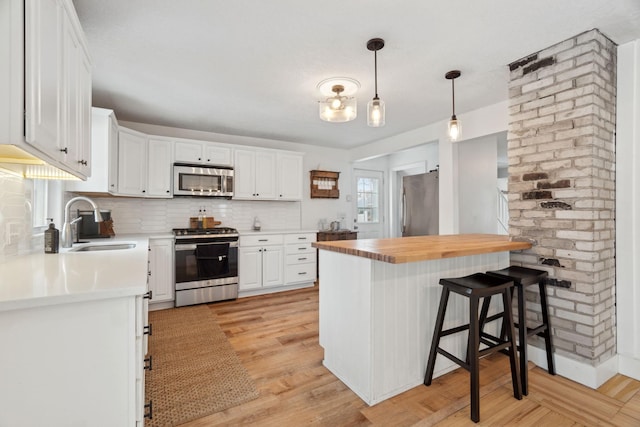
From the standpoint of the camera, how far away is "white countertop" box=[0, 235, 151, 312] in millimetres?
1038

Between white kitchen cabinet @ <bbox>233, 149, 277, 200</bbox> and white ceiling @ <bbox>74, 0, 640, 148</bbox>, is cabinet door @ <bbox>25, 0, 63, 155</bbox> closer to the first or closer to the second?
white ceiling @ <bbox>74, 0, 640, 148</bbox>

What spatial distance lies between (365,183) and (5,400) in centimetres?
591

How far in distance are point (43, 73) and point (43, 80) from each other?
28 millimetres

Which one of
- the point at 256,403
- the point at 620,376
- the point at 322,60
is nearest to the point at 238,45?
the point at 322,60

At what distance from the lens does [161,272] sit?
12.0 feet

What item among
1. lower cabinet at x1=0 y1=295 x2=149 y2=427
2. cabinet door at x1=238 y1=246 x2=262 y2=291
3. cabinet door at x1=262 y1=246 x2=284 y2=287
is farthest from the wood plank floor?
cabinet door at x1=262 y1=246 x2=284 y2=287

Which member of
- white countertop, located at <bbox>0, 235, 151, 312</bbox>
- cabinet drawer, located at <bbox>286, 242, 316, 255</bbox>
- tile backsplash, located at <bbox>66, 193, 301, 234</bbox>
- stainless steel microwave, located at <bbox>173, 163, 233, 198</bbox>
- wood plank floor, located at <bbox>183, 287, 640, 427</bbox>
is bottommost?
wood plank floor, located at <bbox>183, 287, 640, 427</bbox>

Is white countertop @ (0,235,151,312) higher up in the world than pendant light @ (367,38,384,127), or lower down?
lower down

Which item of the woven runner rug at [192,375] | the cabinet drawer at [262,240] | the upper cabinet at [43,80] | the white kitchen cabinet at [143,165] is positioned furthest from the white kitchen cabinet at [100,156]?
the cabinet drawer at [262,240]

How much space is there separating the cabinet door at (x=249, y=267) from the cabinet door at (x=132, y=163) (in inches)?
59.7

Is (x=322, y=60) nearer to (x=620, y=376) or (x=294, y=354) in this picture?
(x=294, y=354)

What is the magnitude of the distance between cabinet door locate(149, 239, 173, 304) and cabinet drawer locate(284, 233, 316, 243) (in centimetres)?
160

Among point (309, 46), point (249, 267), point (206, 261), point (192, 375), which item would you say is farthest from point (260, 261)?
point (309, 46)

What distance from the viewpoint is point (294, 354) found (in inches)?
99.1
